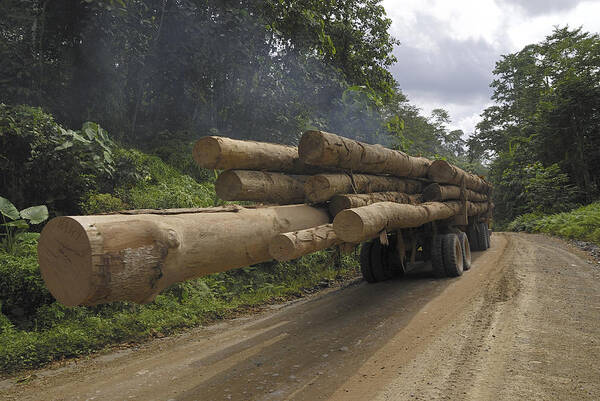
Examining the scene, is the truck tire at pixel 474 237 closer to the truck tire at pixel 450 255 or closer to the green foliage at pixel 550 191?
the truck tire at pixel 450 255

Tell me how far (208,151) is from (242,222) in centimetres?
126

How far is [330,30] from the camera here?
16.8 meters

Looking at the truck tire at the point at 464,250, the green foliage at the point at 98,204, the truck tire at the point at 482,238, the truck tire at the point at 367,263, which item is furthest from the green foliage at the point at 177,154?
the truck tire at the point at 482,238

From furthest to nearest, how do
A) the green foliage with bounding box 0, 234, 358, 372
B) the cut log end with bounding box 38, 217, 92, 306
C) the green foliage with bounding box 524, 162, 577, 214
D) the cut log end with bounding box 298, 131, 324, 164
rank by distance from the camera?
the green foliage with bounding box 524, 162, 577, 214 < the cut log end with bounding box 298, 131, 324, 164 < the green foliage with bounding box 0, 234, 358, 372 < the cut log end with bounding box 38, 217, 92, 306

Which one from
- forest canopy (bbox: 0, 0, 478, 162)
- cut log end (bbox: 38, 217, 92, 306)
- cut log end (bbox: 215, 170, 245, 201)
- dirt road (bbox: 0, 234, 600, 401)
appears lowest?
dirt road (bbox: 0, 234, 600, 401)

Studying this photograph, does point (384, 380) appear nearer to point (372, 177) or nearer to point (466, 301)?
point (466, 301)

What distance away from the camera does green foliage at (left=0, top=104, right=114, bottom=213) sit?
763cm

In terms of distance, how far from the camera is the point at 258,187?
525 centimetres

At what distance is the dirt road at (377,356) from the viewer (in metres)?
3.63

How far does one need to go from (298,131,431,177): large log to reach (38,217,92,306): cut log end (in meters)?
3.35

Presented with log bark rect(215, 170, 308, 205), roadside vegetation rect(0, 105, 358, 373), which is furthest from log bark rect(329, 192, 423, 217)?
roadside vegetation rect(0, 105, 358, 373)

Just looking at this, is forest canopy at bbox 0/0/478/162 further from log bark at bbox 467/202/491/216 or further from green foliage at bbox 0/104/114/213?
log bark at bbox 467/202/491/216

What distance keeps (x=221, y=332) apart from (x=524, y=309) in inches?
184

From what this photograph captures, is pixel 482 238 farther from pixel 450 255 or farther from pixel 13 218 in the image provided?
pixel 13 218
